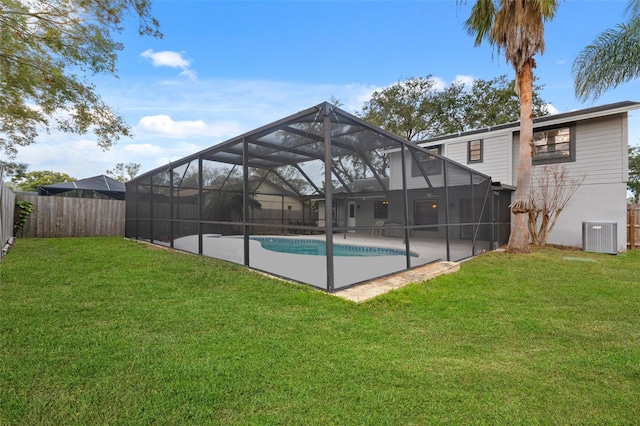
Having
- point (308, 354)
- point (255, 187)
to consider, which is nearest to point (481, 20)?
point (255, 187)

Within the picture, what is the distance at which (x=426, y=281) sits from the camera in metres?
4.62

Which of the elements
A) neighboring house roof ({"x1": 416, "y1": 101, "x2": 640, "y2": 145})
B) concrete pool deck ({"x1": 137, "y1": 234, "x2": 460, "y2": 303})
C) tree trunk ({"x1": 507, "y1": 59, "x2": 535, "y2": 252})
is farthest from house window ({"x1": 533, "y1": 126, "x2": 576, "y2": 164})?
concrete pool deck ({"x1": 137, "y1": 234, "x2": 460, "y2": 303})

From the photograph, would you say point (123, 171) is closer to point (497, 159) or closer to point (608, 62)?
point (497, 159)

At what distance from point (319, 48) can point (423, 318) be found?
33.4ft

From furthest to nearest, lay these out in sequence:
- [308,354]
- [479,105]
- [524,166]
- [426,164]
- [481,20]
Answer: [479,105]
[481,20]
[524,166]
[426,164]
[308,354]

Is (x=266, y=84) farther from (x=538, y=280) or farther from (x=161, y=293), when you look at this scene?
(x=538, y=280)

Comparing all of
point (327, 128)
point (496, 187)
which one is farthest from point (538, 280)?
point (496, 187)

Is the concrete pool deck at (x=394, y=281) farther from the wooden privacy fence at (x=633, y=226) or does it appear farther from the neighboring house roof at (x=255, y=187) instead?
the wooden privacy fence at (x=633, y=226)

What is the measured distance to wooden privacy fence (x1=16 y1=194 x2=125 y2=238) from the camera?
369 inches

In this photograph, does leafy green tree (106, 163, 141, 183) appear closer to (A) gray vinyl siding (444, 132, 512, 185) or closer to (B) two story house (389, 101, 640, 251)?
(A) gray vinyl siding (444, 132, 512, 185)

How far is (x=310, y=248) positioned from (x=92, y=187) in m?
11.8

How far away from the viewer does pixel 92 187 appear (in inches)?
533

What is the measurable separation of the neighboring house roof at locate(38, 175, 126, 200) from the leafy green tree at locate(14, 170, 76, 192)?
23.4 metres

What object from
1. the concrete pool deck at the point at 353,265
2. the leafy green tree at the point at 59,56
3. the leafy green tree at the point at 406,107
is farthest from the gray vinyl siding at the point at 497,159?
the leafy green tree at the point at 59,56
